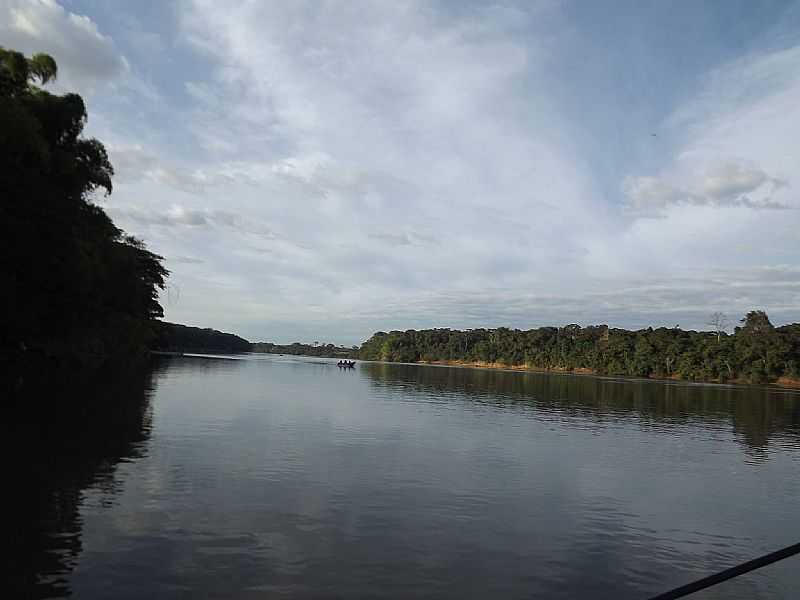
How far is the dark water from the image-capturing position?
1079 centimetres

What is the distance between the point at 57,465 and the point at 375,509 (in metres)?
9.26

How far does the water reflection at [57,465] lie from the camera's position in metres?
10.2

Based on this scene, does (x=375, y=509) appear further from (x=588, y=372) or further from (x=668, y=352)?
(x=588, y=372)

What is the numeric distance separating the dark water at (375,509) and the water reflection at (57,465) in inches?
2.5

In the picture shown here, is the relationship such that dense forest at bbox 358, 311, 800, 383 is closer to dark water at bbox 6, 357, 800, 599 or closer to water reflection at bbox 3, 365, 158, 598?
dark water at bbox 6, 357, 800, 599

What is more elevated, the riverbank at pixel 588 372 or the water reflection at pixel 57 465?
the riverbank at pixel 588 372

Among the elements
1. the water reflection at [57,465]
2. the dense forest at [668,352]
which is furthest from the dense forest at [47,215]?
the dense forest at [668,352]

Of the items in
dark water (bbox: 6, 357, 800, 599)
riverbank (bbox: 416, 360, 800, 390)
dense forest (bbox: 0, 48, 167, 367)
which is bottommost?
dark water (bbox: 6, 357, 800, 599)

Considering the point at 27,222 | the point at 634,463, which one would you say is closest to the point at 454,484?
the point at 634,463

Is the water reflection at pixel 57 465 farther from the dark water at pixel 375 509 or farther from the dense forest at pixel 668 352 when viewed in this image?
the dense forest at pixel 668 352

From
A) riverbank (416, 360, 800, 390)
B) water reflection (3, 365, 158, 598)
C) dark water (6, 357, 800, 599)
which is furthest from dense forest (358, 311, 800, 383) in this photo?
water reflection (3, 365, 158, 598)

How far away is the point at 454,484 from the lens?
18.9 meters

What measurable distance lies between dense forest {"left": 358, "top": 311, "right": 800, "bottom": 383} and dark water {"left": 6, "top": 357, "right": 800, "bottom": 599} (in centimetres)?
9298

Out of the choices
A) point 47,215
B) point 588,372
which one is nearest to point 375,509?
point 47,215
